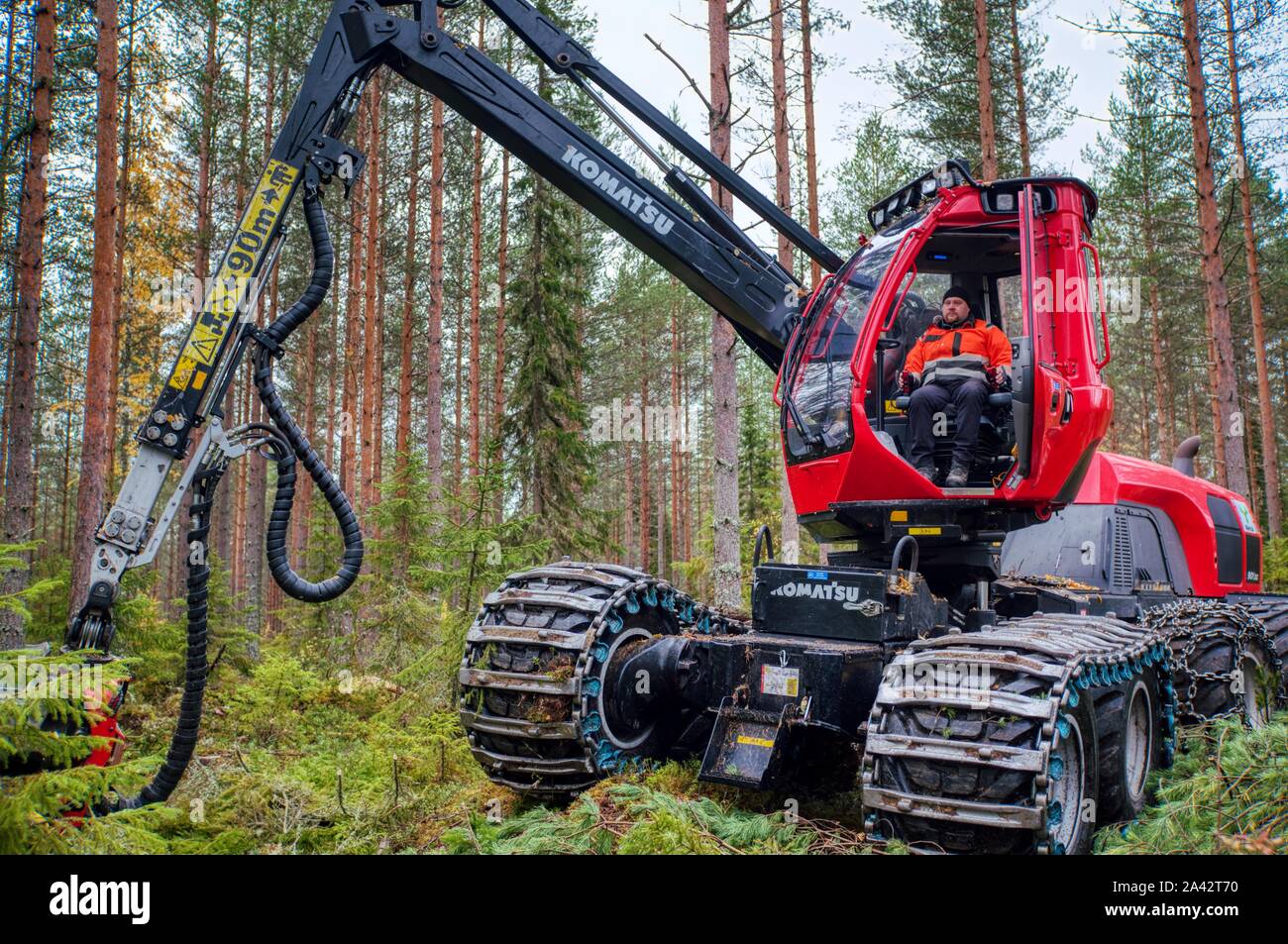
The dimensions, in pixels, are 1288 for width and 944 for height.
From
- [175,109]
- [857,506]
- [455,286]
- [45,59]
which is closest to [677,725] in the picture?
[857,506]

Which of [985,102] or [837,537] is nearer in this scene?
[837,537]

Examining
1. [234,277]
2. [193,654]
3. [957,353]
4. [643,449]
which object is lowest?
[193,654]

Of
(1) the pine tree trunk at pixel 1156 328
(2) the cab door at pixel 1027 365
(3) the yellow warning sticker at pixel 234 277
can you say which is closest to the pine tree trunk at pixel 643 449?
(1) the pine tree trunk at pixel 1156 328


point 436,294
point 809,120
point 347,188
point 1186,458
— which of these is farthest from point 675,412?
point 347,188

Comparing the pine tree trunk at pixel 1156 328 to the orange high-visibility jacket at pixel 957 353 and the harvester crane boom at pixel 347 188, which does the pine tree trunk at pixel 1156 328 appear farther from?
the harvester crane boom at pixel 347 188

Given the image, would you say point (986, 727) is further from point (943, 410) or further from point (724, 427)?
point (724, 427)

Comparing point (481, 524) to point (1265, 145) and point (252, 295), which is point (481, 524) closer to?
point (252, 295)

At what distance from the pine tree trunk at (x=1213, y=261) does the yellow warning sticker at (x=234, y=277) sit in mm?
14638

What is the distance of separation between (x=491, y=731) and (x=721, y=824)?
4.53 feet

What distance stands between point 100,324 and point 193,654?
Answer: 761cm

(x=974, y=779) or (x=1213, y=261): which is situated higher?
(x=1213, y=261)

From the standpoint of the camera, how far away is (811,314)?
226 inches

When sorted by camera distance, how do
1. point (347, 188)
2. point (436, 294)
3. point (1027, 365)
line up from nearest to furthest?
point (347, 188)
point (1027, 365)
point (436, 294)

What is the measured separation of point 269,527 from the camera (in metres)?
4.37
